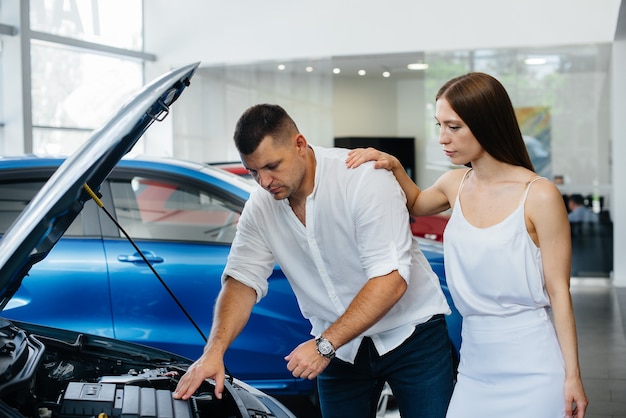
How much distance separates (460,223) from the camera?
8.17ft

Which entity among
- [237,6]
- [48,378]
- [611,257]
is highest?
[237,6]

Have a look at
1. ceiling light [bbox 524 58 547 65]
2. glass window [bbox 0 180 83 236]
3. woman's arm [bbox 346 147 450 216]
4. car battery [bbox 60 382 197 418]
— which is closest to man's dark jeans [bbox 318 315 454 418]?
woman's arm [bbox 346 147 450 216]

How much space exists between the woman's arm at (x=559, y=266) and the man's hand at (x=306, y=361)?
2.21 feet

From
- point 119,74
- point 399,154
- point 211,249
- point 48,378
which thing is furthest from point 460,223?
point 119,74

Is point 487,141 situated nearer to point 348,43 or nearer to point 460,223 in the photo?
point 460,223

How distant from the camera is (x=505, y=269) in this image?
2.39 meters

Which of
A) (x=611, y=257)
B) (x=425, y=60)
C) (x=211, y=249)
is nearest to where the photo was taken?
(x=211, y=249)

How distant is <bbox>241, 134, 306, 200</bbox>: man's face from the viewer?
257 cm

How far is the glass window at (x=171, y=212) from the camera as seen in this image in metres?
4.96

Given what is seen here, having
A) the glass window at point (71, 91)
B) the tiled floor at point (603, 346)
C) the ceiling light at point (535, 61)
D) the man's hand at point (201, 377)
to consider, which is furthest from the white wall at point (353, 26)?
the man's hand at point (201, 377)

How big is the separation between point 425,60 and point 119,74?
17.6 feet

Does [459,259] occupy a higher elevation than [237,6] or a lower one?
lower

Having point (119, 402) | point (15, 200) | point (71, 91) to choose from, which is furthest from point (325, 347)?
point (71, 91)

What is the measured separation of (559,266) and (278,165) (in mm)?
876
